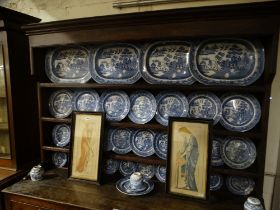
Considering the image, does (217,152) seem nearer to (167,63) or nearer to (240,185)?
(240,185)

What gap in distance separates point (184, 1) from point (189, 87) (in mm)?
583

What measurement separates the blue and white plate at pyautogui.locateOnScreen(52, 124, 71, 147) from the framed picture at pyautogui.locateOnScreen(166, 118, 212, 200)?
745 millimetres

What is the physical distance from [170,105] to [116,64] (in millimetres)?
426

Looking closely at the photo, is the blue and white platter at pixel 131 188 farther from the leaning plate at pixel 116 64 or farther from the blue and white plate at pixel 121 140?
the leaning plate at pixel 116 64

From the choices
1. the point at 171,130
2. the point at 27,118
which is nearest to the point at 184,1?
the point at 171,130

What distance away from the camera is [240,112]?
3.91 ft

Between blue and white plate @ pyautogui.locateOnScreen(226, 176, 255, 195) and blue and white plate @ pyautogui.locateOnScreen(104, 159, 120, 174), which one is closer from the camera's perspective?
blue and white plate @ pyautogui.locateOnScreen(226, 176, 255, 195)

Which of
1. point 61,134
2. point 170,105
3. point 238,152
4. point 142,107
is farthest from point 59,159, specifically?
point 238,152

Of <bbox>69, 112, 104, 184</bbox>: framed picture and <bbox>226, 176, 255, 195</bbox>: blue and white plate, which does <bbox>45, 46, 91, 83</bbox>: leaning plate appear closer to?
<bbox>69, 112, 104, 184</bbox>: framed picture

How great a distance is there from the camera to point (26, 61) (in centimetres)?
152

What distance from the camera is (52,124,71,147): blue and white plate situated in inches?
60.7

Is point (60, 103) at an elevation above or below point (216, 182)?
above

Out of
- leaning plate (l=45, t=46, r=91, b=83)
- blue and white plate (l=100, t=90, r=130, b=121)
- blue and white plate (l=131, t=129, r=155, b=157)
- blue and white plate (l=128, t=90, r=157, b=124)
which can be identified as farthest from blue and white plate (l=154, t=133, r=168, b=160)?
leaning plate (l=45, t=46, r=91, b=83)

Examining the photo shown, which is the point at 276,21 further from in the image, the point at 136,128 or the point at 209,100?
the point at 136,128
